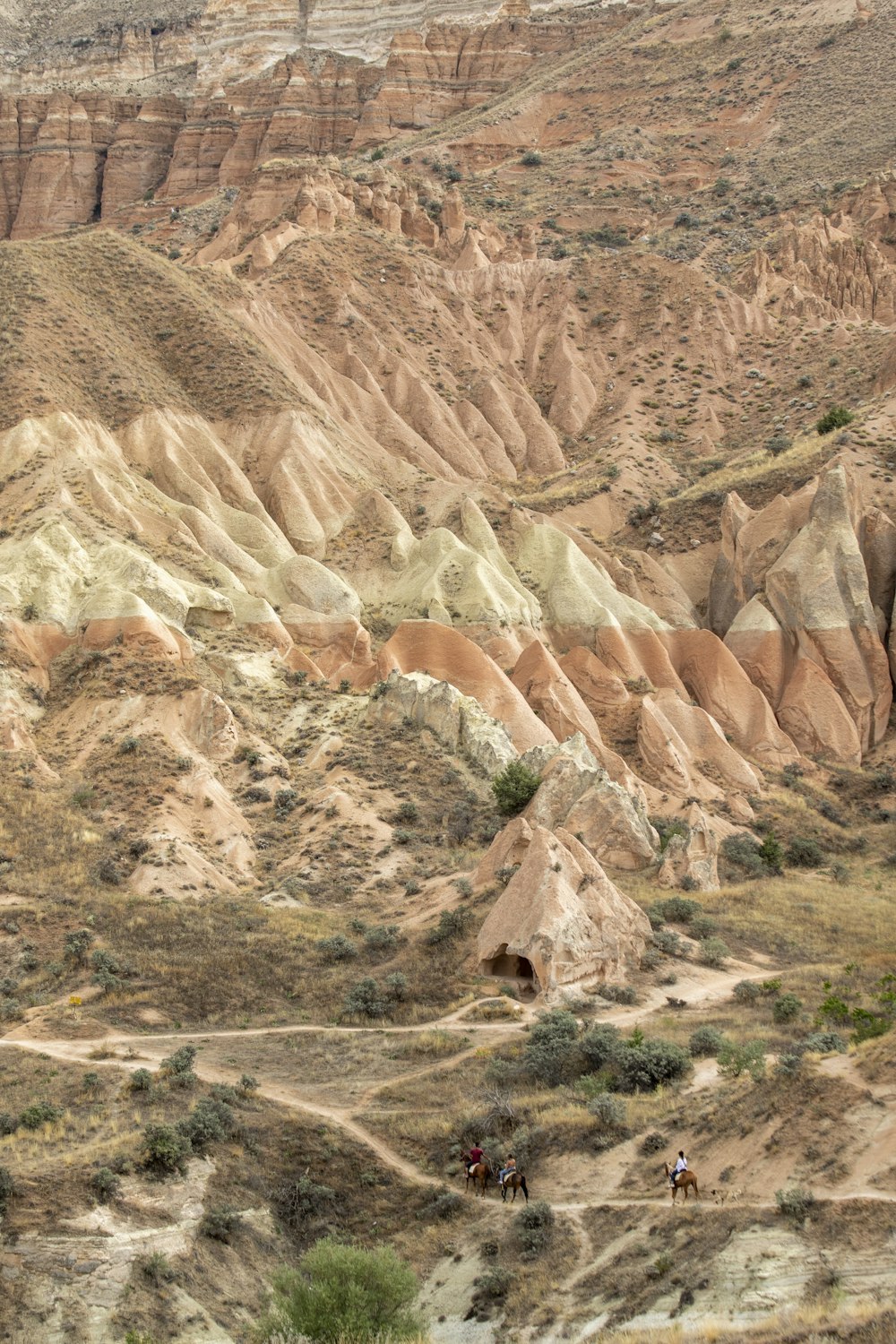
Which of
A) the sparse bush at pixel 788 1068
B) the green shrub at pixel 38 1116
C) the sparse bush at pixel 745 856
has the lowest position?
the green shrub at pixel 38 1116

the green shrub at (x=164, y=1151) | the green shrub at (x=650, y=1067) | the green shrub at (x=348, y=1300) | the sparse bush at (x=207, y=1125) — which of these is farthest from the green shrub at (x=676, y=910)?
the green shrub at (x=348, y=1300)

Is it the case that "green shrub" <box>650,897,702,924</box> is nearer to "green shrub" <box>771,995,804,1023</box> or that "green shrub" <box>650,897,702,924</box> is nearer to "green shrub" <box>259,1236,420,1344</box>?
"green shrub" <box>771,995,804,1023</box>

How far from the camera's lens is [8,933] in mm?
33688

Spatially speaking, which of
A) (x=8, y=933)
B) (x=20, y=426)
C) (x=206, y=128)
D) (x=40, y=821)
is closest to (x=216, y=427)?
(x=20, y=426)

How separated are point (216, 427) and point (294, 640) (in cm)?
1529

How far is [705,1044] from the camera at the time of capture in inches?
1060

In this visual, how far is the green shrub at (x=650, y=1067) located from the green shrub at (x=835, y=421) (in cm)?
4927

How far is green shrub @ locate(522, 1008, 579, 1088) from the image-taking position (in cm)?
2697

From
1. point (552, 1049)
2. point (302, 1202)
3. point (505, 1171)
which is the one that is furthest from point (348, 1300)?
point (552, 1049)

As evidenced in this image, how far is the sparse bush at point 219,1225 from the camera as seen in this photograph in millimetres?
22047

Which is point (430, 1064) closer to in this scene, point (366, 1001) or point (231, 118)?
point (366, 1001)

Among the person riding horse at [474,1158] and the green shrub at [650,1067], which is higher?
the green shrub at [650,1067]

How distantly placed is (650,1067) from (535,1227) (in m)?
4.85

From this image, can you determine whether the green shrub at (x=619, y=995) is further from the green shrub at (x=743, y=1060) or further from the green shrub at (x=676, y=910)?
the green shrub at (x=743, y=1060)
